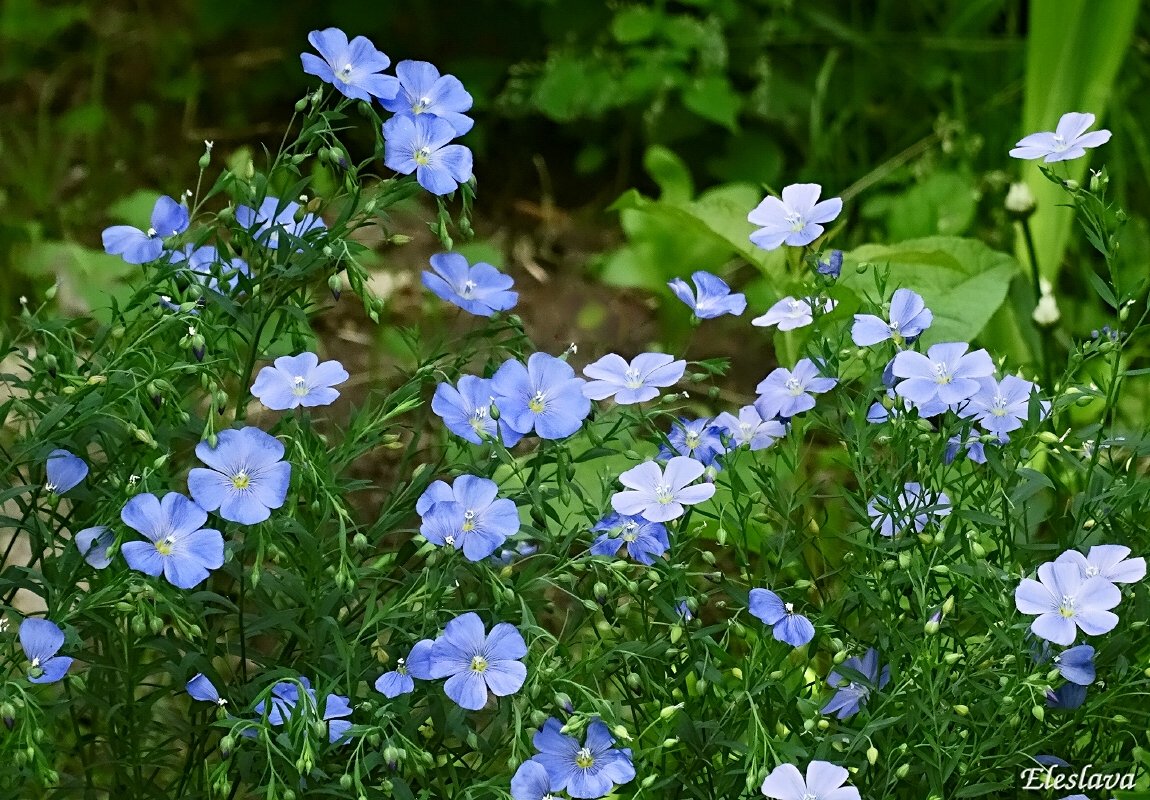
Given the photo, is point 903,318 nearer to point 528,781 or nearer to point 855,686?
point 855,686

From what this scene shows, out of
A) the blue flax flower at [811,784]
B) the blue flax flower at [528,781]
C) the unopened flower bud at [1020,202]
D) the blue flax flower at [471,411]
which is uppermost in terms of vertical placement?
the unopened flower bud at [1020,202]

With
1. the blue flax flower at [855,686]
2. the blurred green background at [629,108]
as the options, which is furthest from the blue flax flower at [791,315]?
the blurred green background at [629,108]

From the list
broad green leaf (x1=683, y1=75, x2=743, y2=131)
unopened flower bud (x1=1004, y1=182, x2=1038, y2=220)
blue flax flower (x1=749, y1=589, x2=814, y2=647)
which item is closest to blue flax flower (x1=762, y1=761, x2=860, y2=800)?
blue flax flower (x1=749, y1=589, x2=814, y2=647)

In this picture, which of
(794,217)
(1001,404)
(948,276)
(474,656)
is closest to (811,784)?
(474,656)

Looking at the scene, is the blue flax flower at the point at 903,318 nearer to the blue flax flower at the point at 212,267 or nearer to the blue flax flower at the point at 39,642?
the blue flax flower at the point at 212,267

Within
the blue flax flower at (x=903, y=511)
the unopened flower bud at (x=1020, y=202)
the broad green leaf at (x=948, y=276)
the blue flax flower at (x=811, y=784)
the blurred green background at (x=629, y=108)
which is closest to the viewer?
the blue flax flower at (x=811, y=784)
